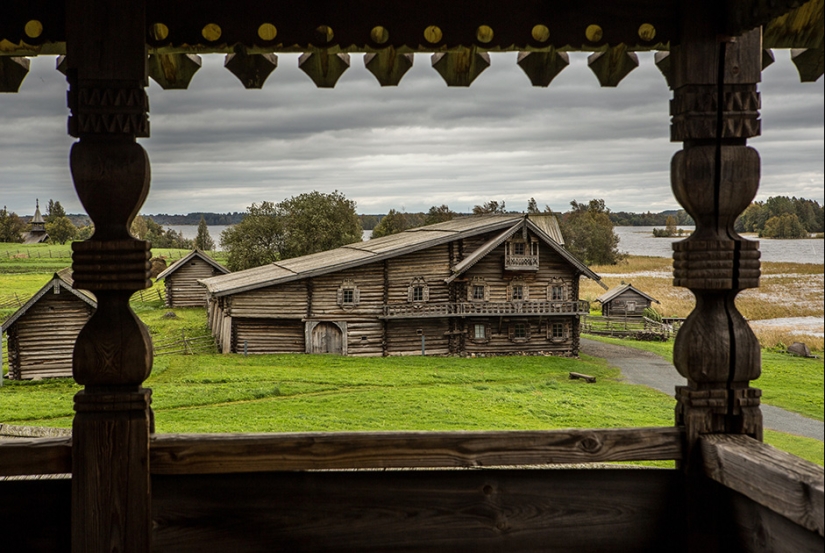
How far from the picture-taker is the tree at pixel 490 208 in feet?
53.5

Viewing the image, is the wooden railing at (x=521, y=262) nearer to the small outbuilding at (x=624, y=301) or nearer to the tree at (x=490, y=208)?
the tree at (x=490, y=208)

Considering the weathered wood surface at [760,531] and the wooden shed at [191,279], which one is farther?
the wooden shed at [191,279]

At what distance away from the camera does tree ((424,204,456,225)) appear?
52.7ft

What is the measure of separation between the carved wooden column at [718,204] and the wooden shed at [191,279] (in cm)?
1204

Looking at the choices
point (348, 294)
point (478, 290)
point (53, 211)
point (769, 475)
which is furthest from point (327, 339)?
point (769, 475)

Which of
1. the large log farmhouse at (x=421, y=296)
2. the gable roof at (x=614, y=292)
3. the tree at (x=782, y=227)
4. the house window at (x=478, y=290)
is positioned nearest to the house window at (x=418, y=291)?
the large log farmhouse at (x=421, y=296)

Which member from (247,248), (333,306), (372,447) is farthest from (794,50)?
(333,306)

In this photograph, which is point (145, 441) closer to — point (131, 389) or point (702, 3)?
point (131, 389)

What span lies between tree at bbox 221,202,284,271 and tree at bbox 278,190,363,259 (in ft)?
0.57

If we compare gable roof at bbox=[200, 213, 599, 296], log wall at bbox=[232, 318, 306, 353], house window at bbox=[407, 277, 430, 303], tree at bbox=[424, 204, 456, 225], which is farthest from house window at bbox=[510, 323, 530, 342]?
log wall at bbox=[232, 318, 306, 353]

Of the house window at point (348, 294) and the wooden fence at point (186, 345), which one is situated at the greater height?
the house window at point (348, 294)

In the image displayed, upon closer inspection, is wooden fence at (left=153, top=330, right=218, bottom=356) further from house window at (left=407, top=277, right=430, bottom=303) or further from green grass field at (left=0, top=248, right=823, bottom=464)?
house window at (left=407, top=277, right=430, bottom=303)

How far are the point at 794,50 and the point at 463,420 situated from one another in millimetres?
6854

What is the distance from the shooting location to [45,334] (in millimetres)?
9211
